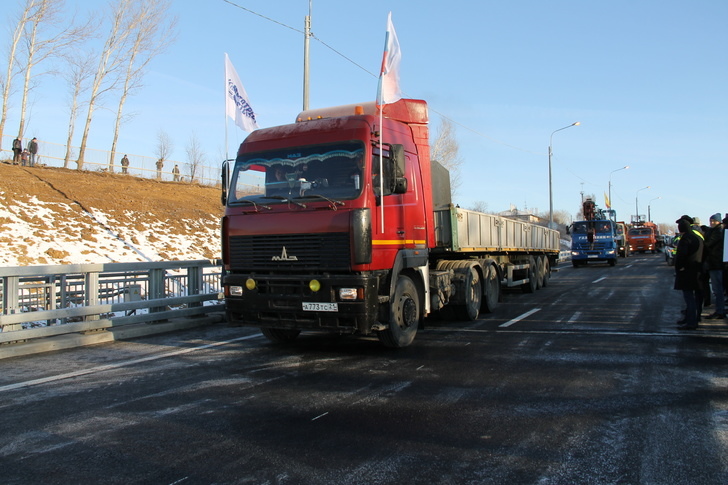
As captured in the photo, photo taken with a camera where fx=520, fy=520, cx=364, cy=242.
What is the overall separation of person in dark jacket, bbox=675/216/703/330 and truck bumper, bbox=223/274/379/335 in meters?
5.41

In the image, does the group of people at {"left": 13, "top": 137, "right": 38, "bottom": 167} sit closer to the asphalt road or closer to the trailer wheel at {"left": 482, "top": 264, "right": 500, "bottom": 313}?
the asphalt road

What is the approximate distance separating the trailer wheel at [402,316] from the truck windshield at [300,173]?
157 centimetres

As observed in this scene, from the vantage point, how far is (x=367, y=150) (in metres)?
6.75

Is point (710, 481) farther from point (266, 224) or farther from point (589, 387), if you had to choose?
point (266, 224)

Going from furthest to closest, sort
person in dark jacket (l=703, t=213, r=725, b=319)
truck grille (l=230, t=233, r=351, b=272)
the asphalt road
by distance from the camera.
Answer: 1. person in dark jacket (l=703, t=213, r=725, b=319)
2. truck grille (l=230, t=233, r=351, b=272)
3. the asphalt road

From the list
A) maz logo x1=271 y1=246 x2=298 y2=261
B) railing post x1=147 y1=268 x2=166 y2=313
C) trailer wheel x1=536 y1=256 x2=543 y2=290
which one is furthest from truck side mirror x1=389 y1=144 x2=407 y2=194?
trailer wheel x1=536 y1=256 x2=543 y2=290

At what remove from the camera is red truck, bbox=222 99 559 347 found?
252 inches

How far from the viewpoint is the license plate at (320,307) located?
6.40 m

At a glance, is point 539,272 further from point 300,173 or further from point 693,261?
point 300,173

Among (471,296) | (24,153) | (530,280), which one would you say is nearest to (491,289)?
(471,296)

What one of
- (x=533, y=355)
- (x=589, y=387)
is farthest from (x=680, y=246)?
(x=589, y=387)

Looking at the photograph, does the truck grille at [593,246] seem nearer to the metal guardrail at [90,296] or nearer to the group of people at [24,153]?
the metal guardrail at [90,296]

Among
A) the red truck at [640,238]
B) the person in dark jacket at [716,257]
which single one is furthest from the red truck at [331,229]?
the red truck at [640,238]

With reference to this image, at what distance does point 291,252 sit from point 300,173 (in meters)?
1.10
